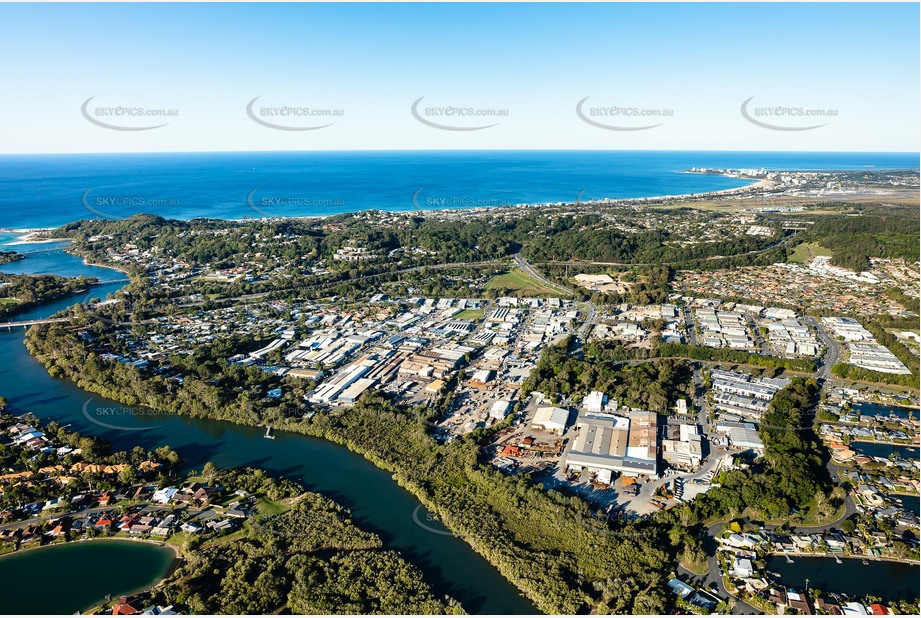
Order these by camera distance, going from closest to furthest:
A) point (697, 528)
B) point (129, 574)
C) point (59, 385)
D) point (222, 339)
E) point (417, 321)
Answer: point (129, 574), point (697, 528), point (59, 385), point (222, 339), point (417, 321)

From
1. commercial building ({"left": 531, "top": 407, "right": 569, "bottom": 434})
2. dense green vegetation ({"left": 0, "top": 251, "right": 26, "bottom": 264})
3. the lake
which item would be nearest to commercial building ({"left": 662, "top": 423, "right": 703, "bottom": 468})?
commercial building ({"left": 531, "top": 407, "right": 569, "bottom": 434})

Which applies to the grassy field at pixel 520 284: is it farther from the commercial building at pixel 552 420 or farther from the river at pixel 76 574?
the river at pixel 76 574

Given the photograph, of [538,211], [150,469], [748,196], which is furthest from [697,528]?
[748,196]

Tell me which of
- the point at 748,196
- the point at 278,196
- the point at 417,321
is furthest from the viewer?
the point at 278,196

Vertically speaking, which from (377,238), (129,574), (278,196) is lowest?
(129,574)

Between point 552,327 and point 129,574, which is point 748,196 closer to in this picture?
point 552,327

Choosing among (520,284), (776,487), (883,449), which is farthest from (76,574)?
(520,284)

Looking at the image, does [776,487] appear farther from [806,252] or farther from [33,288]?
[33,288]
